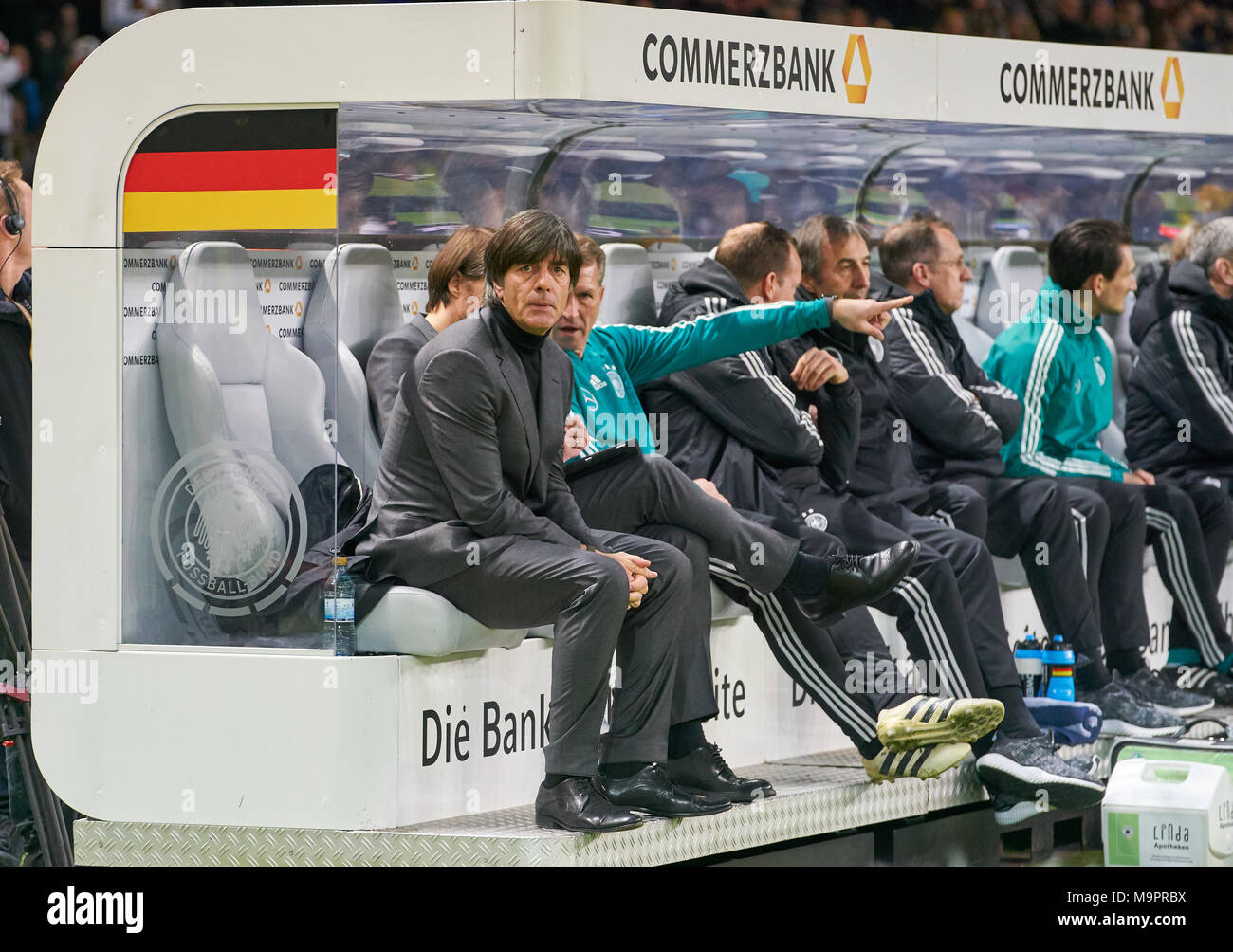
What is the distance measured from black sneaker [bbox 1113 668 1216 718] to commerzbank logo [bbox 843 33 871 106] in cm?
244

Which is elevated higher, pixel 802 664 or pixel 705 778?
pixel 802 664

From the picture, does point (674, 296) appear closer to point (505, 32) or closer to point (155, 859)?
point (505, 32)

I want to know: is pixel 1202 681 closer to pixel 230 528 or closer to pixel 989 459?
pixel 989 459

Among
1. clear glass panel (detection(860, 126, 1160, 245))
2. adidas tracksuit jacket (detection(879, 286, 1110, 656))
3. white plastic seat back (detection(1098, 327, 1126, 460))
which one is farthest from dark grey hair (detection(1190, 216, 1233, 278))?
adidas tracksuit jacket (detection(879, 286, 1110, 656))

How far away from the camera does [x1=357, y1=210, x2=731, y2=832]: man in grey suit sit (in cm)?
468

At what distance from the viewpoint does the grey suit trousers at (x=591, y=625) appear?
466 cm

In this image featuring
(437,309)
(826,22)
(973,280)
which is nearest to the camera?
(437,309)

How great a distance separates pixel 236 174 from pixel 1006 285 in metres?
3.88

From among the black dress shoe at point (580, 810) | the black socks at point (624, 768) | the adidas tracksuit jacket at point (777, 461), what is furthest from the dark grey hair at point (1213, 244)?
the black dress shoe at point (580, 810)

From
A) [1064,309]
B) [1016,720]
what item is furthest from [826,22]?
[1016,720]

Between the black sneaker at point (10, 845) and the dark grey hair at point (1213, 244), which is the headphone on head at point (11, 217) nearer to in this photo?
the black sneaker at point (10, 845)

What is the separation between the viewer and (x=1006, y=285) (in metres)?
7.91

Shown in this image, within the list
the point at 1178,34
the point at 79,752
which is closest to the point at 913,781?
the point at 79,752

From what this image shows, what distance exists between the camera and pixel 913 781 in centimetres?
586
